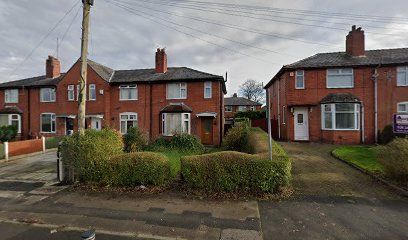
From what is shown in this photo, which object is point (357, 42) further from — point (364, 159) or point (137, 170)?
point (137, 170)

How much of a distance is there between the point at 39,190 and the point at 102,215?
3570 mm

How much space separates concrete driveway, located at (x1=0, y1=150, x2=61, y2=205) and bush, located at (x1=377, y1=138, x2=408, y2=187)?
10.4 m

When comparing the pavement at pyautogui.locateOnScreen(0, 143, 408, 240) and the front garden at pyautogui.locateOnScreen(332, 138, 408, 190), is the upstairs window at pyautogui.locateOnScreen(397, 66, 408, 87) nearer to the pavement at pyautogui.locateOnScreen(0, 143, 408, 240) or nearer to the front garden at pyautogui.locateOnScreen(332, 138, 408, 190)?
the front garden at pyautogui.locateOnScreen(332, 138, 408, 190)

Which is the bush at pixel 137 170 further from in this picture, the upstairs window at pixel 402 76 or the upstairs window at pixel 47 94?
the upstairs window at pixel 47 94

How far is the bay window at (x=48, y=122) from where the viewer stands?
2314cm

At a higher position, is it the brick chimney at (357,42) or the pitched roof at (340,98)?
the brick chimney at (357,42)

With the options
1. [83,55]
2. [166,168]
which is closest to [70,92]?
[83,55]

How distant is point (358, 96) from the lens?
57.0 ft

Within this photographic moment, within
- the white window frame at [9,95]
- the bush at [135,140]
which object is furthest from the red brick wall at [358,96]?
the white window frame at [9,95]

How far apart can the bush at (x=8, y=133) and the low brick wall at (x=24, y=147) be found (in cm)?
829

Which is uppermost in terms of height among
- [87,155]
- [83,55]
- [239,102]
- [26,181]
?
[239,102]

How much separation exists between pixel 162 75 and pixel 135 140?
806 centimetres

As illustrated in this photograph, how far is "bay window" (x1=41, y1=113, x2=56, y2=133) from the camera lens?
2314 cm

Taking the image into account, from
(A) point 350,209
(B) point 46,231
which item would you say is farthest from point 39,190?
(A) point 350,209
